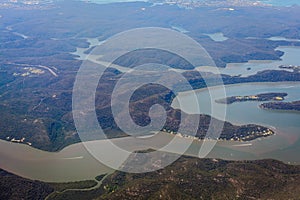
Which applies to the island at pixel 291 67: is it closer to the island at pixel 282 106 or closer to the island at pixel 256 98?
the island at pixel 256 98

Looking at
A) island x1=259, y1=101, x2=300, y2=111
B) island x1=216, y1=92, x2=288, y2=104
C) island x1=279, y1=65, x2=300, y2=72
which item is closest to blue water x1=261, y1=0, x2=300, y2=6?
island x1=279, y1=65, x2=300, y2=72

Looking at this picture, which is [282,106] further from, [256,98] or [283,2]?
[283,2]

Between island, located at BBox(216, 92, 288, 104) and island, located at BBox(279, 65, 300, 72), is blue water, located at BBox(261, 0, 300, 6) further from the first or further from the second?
island, located at BBox(216, 92, 288, 104)

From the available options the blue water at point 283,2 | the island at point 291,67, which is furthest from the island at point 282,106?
the blue water at point 283,2

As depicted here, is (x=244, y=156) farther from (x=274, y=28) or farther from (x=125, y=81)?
(x=274, y=28)

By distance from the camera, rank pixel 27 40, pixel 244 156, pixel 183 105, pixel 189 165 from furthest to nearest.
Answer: pixel 27 40, pixel 183 105, pixel 244 156, pixel 189 165

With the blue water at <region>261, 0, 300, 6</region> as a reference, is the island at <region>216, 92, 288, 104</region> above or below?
above

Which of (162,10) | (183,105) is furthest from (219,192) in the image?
(162,10)

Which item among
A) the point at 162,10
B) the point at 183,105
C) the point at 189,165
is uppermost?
the point at 189,165
